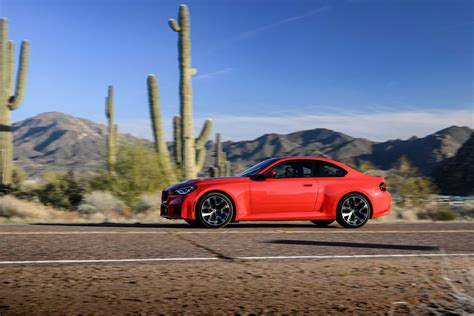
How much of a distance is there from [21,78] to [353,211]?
49.8 ft

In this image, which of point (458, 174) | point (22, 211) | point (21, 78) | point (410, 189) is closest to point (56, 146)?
point (458, 174)

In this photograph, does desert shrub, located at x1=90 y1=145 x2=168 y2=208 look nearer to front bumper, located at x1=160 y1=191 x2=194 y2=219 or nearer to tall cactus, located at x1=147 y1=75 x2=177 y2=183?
tall cactus, located at x1=147 y1=75 x2=177 y2=183

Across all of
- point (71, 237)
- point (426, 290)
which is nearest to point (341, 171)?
point (71, 237)

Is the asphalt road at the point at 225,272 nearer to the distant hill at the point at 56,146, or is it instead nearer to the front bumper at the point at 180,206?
the front bumper at the point at 180,206

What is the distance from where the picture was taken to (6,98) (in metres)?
20.9

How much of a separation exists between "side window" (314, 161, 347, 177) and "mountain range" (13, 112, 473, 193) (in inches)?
2068

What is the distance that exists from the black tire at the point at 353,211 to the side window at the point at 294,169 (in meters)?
0.94

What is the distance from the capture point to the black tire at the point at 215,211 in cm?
1094

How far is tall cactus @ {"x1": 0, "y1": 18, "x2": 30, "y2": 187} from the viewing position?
20.8 metres

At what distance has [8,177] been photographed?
21156 mm

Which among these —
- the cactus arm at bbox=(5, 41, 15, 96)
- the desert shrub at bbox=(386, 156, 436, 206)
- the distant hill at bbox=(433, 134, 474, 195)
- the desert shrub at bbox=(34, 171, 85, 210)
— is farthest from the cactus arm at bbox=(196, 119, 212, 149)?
the distant hill at bbox=(433, 134, 474, 195)

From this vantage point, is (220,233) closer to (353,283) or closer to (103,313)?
(353,283)

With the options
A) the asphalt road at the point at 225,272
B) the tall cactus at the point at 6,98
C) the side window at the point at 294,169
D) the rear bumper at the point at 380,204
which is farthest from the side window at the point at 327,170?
the tall cactus at the point at 6,98

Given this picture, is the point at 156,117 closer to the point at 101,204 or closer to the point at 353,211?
the point at 101,204
